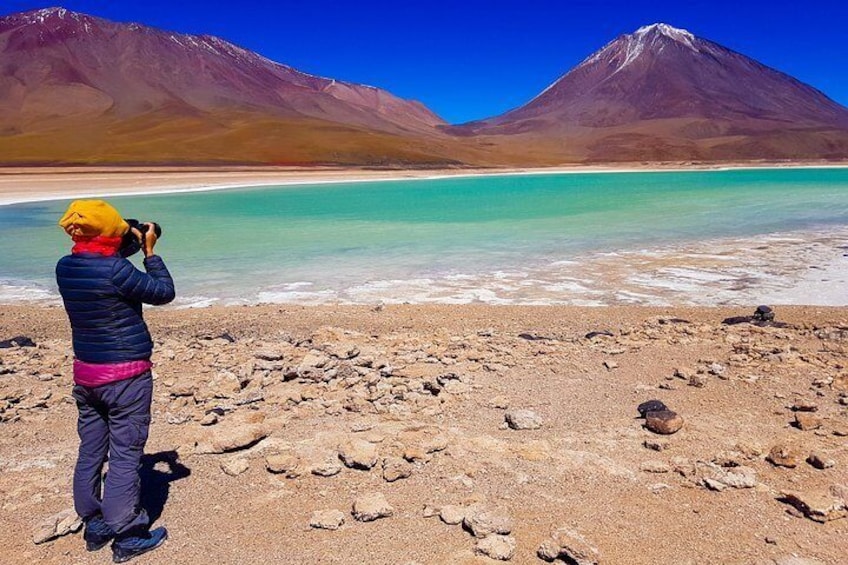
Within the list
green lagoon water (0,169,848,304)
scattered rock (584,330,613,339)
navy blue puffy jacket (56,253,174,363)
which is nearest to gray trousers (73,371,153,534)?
navy blue puffy jacket (56,253,174,363)

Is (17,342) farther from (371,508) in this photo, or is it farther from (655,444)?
(655,444)

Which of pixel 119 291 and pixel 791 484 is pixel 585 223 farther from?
pixel 119 291

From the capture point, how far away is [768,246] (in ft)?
38.9

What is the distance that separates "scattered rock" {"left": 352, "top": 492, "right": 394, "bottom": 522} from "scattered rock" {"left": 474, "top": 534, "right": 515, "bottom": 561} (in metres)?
0.44

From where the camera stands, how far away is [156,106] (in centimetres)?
11538

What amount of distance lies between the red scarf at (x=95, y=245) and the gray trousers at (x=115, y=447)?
1.67 ft

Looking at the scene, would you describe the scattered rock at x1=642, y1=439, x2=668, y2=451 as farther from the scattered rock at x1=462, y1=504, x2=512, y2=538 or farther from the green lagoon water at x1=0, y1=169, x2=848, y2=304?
the green lagoon water at x1=0, y1=169, x2=848, y2=304

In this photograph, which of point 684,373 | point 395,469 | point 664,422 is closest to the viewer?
point 395,469

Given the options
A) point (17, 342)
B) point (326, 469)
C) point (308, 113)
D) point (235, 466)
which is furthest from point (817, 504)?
point (308, 113)

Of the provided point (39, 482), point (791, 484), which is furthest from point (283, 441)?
point (791, 484)

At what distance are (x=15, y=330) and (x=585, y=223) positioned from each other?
43.3ft

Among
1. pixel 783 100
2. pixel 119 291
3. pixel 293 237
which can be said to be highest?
pixel 783 100

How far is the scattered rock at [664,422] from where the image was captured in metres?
3.57

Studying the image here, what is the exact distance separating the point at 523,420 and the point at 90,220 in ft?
7.92
